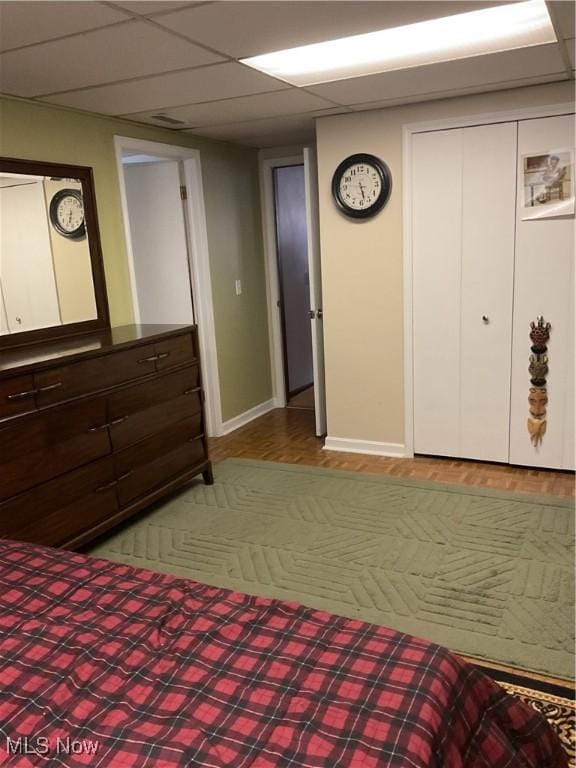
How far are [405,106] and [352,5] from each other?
1.85 metres

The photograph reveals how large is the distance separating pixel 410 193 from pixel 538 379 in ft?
4.58

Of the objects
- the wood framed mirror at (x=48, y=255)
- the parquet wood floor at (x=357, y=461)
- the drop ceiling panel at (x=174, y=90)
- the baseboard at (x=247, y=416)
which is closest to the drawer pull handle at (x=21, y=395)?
the wood framed mirror at (x=48, y=255)

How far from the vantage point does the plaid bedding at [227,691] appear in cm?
110

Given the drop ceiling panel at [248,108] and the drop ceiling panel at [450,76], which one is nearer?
the drop ceiling panel at [450,76]

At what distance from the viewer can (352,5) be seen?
6.68 feet

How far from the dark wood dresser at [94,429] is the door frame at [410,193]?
139 centimetres

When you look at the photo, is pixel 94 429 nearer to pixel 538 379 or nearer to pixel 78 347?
pixel 78 347

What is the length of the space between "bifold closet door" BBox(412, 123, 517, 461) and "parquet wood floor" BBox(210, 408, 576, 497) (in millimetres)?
125

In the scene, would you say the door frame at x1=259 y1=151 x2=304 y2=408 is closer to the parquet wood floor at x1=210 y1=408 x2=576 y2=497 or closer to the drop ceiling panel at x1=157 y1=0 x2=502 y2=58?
the parquet wood floor at x1=210 y1=408 x2=576 y2=497

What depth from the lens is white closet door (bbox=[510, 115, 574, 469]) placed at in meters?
3.49

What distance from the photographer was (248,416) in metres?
5.39

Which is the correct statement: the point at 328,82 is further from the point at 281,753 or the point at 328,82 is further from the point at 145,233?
the point at 281,753

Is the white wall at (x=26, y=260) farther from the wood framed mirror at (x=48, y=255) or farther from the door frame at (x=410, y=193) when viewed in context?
the door frame at (x=410, y=193)

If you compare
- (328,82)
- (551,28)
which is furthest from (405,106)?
(551,28)
